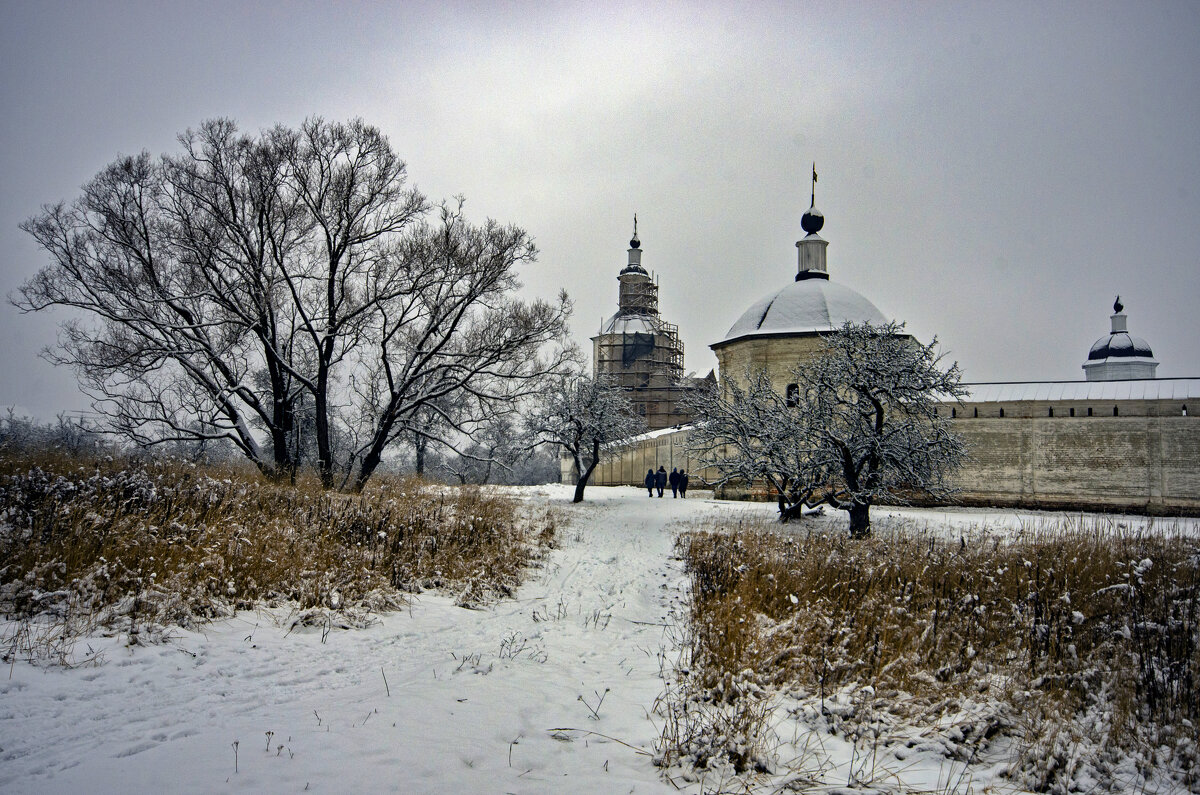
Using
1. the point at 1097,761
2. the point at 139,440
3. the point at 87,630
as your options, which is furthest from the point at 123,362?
the point at 1097,761

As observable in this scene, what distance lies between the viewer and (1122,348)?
4175cm

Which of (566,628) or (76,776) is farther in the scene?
(566,628)

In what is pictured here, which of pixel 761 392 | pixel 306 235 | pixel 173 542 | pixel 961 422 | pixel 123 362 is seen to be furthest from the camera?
pixel 961 422

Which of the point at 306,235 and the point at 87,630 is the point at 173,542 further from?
the point at 306,235

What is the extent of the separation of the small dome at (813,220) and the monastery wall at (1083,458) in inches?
471

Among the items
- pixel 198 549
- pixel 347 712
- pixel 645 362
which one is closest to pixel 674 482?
pixel 645 362

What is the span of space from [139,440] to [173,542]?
32.7 ft

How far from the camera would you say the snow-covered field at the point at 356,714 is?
Result: 3.24 m

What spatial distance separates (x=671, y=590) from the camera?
29.7 feet

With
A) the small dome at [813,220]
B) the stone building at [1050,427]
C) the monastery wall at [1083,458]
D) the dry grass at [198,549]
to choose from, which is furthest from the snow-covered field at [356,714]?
the small dome at [813,220]

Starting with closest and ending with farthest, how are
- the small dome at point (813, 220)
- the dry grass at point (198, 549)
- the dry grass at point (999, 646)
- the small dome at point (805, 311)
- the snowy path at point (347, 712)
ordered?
the snowy path at point (347, 712)
the dry grass at point (999, 646)
the dry grass at point (198, 549)
the small dome at point (805, 311)
the small dome at point (813, 220)

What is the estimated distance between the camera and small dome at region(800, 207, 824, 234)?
1246 inches

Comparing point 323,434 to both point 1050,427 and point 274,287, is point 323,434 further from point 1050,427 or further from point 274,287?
point 1050,427

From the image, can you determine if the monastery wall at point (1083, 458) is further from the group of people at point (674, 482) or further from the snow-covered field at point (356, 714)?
the snow-covered field at point (356, 714)
